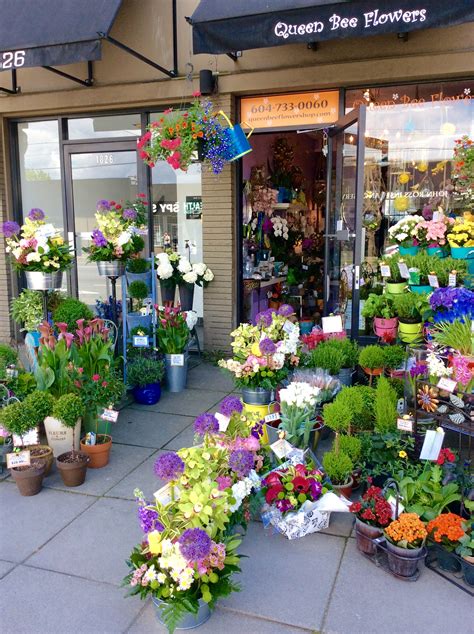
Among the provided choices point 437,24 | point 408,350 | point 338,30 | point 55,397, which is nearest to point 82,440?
point 55,397

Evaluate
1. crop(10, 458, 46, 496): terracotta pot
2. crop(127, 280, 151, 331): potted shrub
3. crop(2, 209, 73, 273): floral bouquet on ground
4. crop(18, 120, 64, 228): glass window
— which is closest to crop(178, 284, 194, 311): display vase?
crop(127, 280, 151, 331): potted shrub

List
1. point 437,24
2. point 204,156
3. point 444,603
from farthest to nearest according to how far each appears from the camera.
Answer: point 204,156 < point 437,24 < point 444,603

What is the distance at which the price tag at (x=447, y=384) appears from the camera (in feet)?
10.5

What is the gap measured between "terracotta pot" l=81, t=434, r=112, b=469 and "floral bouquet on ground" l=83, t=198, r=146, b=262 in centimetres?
186

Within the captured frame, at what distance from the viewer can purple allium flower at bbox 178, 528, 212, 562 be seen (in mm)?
2199

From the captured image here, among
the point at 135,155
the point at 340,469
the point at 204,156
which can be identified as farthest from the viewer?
the point at 135,155

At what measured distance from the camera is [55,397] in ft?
13.7

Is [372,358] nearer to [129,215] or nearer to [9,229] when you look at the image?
[129,215]

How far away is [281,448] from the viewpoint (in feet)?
11.4

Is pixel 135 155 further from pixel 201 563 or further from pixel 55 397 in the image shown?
pixel 201 563

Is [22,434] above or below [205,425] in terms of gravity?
below

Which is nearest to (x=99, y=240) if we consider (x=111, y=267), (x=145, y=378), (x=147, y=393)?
(x=111, y=267)

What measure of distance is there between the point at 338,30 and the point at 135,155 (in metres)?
3.28

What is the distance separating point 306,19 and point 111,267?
2819 mm
